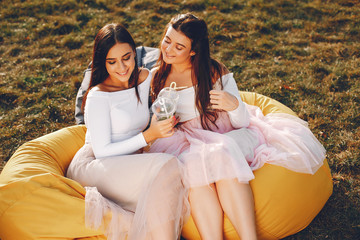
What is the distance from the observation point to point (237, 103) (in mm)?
2775

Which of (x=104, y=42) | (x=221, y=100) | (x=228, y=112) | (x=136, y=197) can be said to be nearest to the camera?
(x=136, y=197)

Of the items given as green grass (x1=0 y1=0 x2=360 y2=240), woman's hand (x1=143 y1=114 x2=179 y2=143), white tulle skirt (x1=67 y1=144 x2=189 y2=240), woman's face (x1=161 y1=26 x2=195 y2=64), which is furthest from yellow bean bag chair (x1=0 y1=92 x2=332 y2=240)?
woman's face (x1=161 y1=26 x2=195 y2=64)

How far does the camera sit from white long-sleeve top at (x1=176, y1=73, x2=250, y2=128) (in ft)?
9.52

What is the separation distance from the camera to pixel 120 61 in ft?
8.59

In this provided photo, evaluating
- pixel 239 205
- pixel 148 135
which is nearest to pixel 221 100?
pixel 148 135

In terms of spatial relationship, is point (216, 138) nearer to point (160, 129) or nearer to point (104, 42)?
point (160, 129)

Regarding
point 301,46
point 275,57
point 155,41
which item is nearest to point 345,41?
point 301,46

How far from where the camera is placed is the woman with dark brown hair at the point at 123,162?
2258 millimetres

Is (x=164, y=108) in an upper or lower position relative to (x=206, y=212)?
upper

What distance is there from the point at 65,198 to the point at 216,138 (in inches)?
50.6

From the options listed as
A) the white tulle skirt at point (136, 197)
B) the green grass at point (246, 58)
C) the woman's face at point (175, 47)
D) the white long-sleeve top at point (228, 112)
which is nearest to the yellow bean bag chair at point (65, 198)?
the white tulle skirt at point (136, 197)

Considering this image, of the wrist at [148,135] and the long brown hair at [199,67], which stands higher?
the long brown hair at [199,67]

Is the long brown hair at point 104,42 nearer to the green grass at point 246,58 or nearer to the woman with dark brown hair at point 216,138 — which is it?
the woman with dark brown hair at point 216,138

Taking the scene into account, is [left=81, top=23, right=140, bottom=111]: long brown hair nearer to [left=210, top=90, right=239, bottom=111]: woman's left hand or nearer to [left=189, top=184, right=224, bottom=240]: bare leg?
[left=210, top=90, right=239, bottom=111]: woman's left hand
